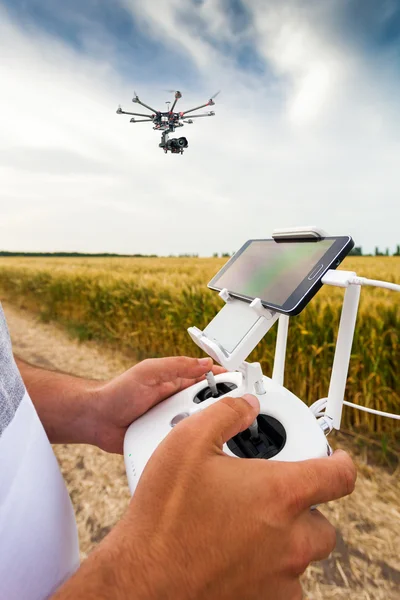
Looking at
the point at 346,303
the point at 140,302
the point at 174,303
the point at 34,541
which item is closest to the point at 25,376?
the point at 34,541

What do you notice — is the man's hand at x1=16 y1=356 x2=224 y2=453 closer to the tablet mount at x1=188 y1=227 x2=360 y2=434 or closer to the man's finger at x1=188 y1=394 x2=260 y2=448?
the tablet mount at x1=188 y1=227 x2=360 y2=434

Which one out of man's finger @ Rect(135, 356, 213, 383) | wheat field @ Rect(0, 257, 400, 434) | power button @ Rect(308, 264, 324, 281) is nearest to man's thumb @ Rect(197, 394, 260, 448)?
power button @ Rect(308, 264, 324, 281)

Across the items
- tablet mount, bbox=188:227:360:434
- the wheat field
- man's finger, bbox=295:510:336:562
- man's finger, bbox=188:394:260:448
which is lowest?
the wheat field

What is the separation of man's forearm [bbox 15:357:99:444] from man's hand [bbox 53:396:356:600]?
657mm

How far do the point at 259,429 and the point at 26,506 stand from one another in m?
0.49

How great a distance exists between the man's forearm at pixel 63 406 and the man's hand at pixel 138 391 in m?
0.03

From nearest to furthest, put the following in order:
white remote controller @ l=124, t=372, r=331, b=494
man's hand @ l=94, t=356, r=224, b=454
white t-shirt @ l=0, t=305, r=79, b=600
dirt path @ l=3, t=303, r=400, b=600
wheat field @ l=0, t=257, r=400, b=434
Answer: white t-shirt @ l=0, t=305, r=79, b=600 → white remote controller @ l=124, t=372, r=331, b=494 → man's hand @ l=94, t=356, r=224, b=454 → dirt path @ l=3, t=303, r=400, b=600 → wheat field @ l=0, t=257, r=400, b=434

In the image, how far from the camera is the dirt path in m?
1.71

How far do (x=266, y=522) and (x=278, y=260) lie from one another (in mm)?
581

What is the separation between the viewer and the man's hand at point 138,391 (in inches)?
42.5

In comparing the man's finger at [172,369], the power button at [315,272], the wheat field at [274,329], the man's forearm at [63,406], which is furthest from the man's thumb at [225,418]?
the wheat field at [274,329]

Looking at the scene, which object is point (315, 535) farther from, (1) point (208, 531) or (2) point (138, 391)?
(2) point (138, 391)

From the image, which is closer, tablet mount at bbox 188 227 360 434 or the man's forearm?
tablet mount at bbox 188 227 360 434

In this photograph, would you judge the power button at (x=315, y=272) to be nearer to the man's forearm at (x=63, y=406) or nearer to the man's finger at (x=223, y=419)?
the man's finger at (x=223, y=419)
